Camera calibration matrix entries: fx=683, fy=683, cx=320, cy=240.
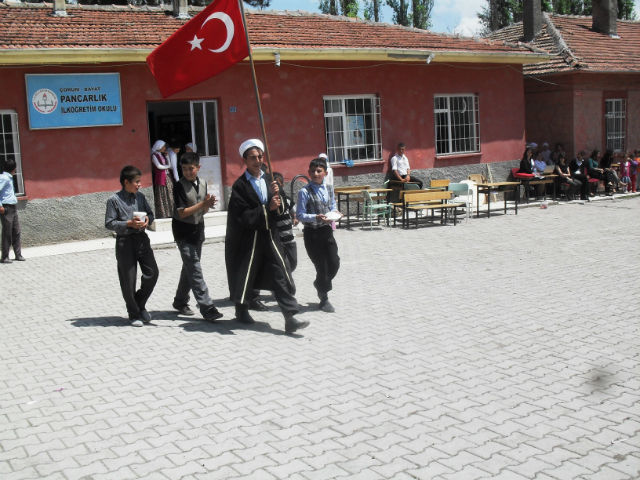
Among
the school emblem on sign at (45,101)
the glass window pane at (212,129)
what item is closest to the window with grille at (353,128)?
the glass window pane at (212,129)

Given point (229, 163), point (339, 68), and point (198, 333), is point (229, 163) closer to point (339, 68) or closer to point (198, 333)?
point (339, 68)

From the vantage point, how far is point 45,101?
12.6 m

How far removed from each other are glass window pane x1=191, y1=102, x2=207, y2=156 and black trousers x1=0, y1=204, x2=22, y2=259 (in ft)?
14.8

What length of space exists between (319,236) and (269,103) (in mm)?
8504

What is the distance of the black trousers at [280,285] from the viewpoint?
6.48 m

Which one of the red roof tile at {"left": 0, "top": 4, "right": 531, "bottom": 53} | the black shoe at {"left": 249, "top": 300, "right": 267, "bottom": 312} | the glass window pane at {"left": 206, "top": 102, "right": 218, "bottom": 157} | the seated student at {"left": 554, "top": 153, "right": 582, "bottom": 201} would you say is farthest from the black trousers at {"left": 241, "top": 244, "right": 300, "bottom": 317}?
the seated student at {"left": 554, "top": 153, "right": 582, "bottom": 201}

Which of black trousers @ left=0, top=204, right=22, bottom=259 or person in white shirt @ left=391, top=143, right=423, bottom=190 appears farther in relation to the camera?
person in white shirt @ left=391, top=143, right=423, bottom=190

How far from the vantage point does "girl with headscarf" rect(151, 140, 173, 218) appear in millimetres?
13953

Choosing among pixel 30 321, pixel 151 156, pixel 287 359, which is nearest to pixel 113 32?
pixel 151 156

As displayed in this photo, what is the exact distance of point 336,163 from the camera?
647 inches

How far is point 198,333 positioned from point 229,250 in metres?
0.87

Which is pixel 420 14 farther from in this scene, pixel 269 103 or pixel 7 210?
pixel 7 210

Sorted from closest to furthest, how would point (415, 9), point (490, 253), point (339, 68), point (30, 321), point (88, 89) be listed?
point (30, 321)
point (490, 253)
point (88, 89)
point (339, 68)
point (415, 9)

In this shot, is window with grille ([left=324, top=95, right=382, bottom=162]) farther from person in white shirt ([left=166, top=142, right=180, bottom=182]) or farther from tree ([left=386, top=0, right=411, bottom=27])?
tree ([left=386, top=0, right=411, bottom=27])
